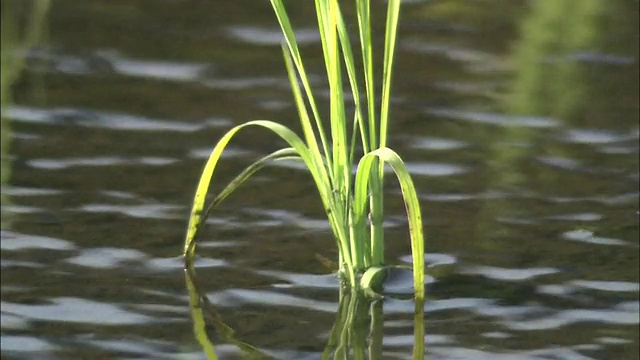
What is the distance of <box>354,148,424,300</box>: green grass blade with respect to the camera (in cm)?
232

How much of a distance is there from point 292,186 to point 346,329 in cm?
74

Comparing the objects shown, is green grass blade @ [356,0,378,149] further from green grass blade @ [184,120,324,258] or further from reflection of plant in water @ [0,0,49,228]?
reflection of plant in water @ [0,0,49,228]

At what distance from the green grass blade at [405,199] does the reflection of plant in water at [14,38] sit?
3.76 ft

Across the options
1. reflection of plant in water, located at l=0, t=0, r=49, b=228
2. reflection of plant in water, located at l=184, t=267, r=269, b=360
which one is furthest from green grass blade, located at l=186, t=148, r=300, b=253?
reflection of plant in water, located at l=0, t=0, r=49, b=228

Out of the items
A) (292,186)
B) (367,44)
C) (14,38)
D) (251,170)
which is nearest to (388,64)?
(367,44)

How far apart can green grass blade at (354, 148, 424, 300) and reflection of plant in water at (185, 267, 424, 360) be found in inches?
3.8

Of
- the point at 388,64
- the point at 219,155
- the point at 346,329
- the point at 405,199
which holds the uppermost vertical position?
the point at 388,64

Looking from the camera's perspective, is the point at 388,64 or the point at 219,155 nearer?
the point at 388,64

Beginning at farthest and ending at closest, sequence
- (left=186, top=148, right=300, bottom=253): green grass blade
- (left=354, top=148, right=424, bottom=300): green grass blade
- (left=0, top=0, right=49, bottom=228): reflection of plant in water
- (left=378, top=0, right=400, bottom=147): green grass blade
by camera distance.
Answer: (left=0, top=0, right=49, bottom=228): reflection of plant in water, (left=186, top=148, right=300, bottom=253): green grass blade, (left=378, top=0, right=400, bottom=147): green grass blade, (left=354, top=148, right=424, bottom=300): green grass blade

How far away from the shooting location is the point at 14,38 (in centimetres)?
405

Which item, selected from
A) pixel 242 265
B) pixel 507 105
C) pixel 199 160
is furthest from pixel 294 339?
pixel 507 105

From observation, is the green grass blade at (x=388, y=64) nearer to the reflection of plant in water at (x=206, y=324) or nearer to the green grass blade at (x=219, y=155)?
the green grass blade at (x=219, y=155)

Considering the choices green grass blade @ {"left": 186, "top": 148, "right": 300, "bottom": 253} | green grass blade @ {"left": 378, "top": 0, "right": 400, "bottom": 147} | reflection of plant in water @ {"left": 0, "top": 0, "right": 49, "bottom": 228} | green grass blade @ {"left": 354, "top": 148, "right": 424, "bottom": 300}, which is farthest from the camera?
reflection of plant in water @ {"left": 0, "top": 0, "right": 49, "bottom": 228}

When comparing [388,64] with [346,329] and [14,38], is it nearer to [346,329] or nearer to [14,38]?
[346,329]
